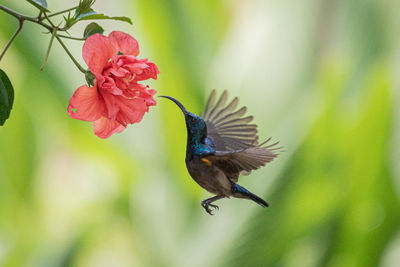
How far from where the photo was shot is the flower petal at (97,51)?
16.4 inches

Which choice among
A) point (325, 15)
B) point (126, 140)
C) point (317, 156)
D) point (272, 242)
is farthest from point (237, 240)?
point (325, 15)

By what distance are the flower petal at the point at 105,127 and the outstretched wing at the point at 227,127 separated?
15cm

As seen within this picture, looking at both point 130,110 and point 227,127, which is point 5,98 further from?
point 227,127

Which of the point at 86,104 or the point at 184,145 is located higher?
the point at 86,104

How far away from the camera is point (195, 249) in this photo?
6.73ft

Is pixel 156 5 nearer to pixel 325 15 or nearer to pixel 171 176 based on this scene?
pixel 171 176

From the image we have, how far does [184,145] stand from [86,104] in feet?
5.73

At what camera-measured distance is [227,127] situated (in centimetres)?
62

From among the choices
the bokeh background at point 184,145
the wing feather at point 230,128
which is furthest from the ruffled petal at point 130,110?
the bokeh background at point 184,145

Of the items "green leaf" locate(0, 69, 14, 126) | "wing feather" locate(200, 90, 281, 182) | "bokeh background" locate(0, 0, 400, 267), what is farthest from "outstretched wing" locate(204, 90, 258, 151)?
"bokeh background" locate(0, 0, 400, 267)

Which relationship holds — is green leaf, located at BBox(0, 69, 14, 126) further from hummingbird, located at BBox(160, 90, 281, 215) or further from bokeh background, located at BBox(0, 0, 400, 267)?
bokeh background, located at BBox(0, 0, 400, 267)

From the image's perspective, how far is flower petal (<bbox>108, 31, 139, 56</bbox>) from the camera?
0.45 meters

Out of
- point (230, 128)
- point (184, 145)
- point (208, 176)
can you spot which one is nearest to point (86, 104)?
point (208, 176)

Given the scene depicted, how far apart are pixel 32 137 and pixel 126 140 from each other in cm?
41
